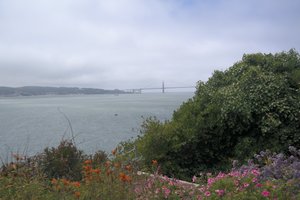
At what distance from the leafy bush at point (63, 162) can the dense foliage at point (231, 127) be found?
135cm

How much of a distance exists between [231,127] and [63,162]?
343 centimetres

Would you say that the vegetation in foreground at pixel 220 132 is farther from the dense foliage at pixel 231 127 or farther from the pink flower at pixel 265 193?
the pink flower at pixel 265 193

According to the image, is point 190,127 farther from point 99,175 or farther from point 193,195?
point 99,175

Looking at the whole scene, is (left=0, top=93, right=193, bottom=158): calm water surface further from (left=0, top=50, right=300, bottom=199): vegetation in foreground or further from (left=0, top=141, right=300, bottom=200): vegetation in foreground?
A: (left=0, top=141, right=300, bottom=200): vegetation in foreground

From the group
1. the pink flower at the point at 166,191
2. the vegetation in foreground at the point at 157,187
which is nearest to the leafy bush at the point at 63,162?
the vegetation in foreground at the point at 157,187

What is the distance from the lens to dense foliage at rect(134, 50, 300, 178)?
22.8ft

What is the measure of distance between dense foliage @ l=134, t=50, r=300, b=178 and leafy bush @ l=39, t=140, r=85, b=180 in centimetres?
135

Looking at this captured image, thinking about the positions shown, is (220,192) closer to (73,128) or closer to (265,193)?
(265,193)

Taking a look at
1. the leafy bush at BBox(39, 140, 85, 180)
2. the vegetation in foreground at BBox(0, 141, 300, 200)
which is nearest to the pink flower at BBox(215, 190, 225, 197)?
the vegetation in foreground at BBox(0, 141, 300, 200)

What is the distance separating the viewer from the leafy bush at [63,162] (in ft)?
20.1

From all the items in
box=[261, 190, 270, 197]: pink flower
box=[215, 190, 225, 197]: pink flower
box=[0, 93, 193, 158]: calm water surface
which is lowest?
box=[0, 93, 193, 158]: calm water surface

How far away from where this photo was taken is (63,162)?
20.3 feet

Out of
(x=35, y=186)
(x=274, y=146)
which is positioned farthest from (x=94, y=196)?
(x=274, y=146)

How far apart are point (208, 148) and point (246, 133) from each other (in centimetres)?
88
